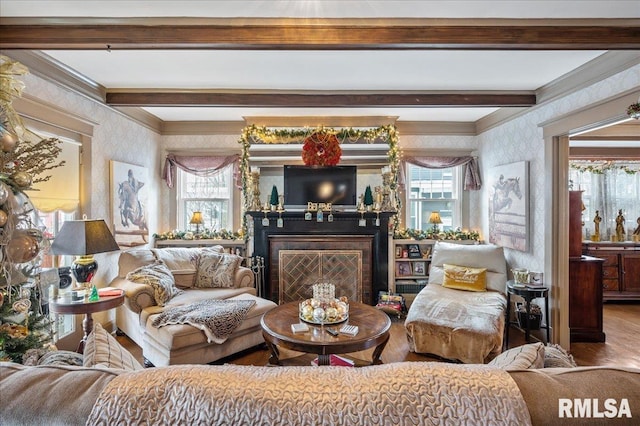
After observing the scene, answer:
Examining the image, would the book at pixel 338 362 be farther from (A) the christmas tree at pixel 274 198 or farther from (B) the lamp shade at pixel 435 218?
(B) the lamp shade at pixel 435 218

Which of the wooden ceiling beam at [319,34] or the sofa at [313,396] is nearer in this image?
the sofa at [313,396]

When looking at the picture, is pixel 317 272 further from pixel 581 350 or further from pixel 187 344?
pixel 581 350

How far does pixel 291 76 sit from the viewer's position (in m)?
3.35

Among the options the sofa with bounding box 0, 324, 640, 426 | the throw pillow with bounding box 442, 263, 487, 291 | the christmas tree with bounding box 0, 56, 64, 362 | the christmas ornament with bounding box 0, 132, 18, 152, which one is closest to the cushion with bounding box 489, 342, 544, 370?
the sofa with bounding box 0, 324, 640, 426

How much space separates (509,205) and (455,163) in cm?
111

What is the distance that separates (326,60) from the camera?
2.95 metres

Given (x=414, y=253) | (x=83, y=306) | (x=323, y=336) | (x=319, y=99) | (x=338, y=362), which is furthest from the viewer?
(x=414, y=253)

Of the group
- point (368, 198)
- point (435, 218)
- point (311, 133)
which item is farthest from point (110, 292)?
point (435, 218)

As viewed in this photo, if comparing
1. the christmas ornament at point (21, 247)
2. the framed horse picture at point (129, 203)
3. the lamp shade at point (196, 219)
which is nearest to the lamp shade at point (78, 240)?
the christmas ornament at point (21, 247)

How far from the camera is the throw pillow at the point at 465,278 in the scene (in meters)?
3.93

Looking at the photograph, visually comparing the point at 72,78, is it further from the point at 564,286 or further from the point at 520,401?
the point at 564,286

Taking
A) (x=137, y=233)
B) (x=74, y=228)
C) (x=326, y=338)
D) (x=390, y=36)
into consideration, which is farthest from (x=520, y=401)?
(x=137, y=233)

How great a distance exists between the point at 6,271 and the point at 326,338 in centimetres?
188

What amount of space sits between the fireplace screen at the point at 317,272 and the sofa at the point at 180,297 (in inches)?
26.7
